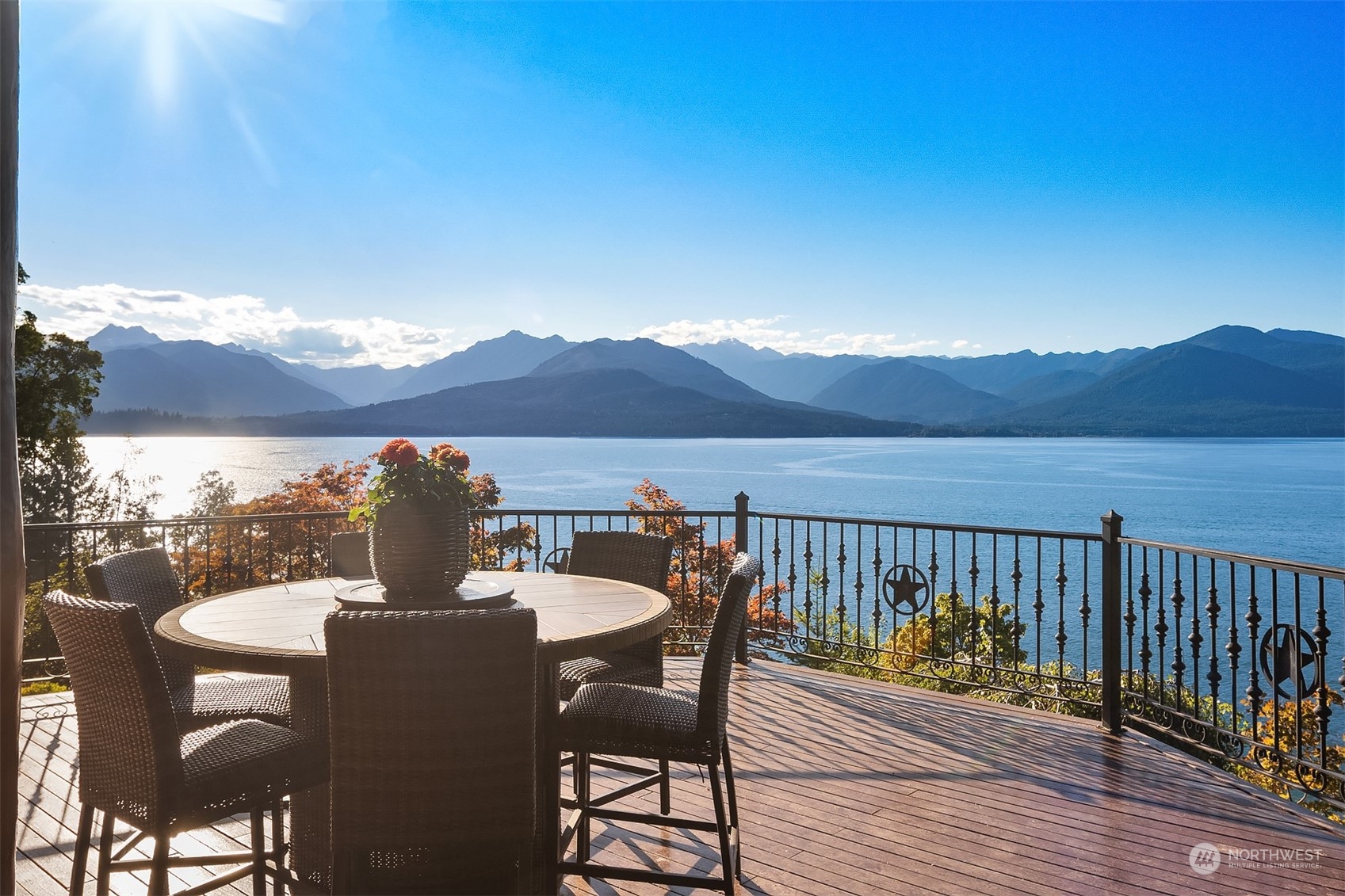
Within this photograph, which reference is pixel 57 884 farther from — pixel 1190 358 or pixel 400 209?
pixel 1190 358

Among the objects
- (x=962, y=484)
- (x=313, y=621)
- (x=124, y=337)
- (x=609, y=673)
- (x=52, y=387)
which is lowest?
(x=962, y=484)

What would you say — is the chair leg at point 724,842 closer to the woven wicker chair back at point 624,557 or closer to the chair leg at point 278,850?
the woven wicker chair back at point 624,557

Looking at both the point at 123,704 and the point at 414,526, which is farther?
the point at 414,526

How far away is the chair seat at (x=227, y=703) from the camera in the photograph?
8.20ft

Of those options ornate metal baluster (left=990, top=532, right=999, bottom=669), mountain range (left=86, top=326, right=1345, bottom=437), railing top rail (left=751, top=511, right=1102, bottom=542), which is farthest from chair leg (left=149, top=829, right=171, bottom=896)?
mountain range (left=86, top=326, right=1345, bottom=437)

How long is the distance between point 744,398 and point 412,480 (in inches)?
3502

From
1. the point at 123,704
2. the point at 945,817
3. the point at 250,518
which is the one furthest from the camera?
the point at 250,518

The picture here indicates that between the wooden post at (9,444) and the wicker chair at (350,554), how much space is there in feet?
5.69

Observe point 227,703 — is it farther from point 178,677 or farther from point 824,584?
point 824,584

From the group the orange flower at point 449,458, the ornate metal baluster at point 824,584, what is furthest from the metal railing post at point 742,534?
the orange flower at point 449,458

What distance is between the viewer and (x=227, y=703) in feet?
8.43

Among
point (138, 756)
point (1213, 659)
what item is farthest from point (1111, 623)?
point (138, 756)

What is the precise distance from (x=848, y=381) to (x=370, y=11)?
396 ft

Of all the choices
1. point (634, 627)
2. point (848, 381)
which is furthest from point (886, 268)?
point (848, 381)
